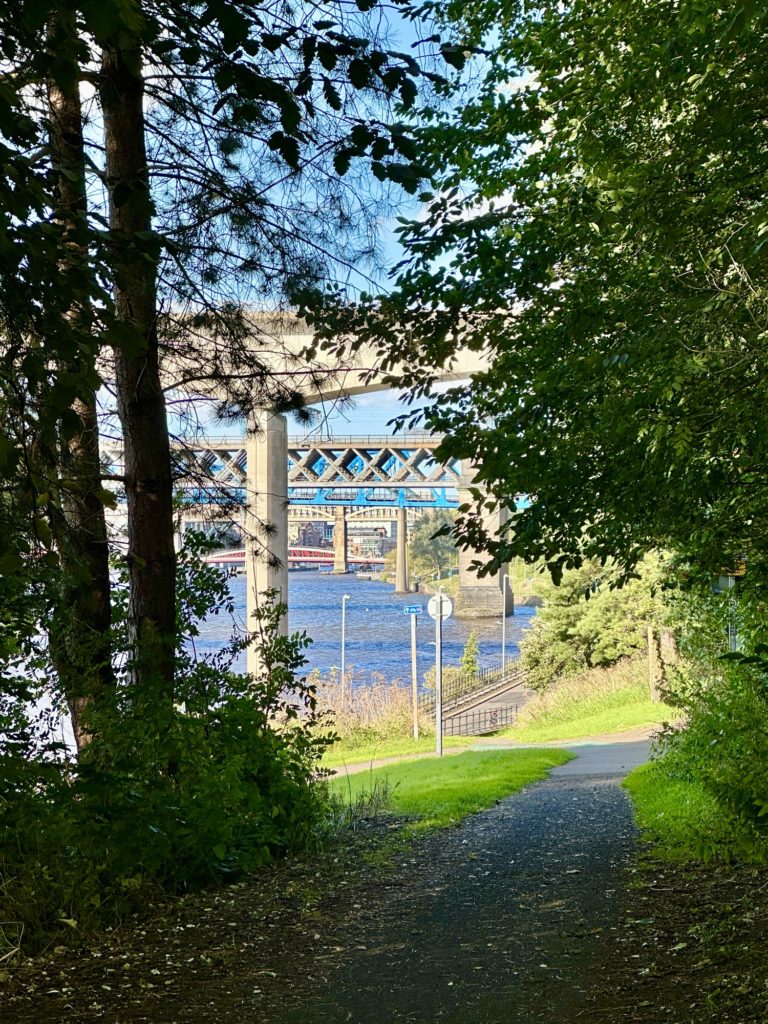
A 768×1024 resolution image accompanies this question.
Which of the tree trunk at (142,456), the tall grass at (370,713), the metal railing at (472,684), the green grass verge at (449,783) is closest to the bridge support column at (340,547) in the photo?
the metal railing at (472,684)

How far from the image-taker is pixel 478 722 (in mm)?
31453

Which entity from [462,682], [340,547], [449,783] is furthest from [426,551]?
[449,783]

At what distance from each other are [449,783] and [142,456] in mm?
7584

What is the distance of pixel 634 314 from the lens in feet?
15.4

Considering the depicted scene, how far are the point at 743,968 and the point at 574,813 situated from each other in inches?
245

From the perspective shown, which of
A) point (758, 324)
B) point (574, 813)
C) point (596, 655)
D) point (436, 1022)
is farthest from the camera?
point (596, 655)

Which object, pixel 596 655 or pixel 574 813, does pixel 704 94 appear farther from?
pixel 596 655

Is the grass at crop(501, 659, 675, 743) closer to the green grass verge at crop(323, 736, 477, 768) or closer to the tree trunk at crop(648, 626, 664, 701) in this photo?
the tree trunk at crop(648, 626, 664, 701)

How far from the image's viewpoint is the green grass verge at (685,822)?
5.57 metres

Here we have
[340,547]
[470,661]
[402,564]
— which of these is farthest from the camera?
[340,547]

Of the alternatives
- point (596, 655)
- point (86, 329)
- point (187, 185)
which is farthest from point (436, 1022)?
point (596, 655)

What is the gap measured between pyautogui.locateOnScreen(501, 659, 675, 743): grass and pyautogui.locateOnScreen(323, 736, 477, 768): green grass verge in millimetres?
Answer: 2035

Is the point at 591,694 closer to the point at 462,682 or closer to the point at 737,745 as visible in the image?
the point at 462,682

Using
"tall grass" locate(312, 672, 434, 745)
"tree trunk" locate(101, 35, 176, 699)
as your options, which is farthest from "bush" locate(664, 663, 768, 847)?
"tall grass" locate(312, 672, 434, 745)
